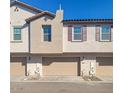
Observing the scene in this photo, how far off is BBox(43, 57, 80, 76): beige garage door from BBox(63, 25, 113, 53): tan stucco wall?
0.95m

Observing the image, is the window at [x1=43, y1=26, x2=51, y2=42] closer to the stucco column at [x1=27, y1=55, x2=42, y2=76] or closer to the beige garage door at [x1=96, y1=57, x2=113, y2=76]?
the stucco column at [x1=27, y1=55, x2=42, y2=76]

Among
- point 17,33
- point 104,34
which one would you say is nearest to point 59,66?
point 17,33

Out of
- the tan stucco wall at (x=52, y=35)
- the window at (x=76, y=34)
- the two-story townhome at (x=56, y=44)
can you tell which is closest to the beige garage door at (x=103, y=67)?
the two-story townhome at (x=56, y=44)

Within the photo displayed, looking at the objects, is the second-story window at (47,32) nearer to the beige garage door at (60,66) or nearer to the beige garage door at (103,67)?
the beige garage door at (60,66)

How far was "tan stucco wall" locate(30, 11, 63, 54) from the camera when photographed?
14.1 meters

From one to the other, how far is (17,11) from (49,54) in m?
3.70

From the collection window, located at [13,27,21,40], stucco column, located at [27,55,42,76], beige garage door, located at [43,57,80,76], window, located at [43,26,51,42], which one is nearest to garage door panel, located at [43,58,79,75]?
beige garage door, located at [43,57,80,76]

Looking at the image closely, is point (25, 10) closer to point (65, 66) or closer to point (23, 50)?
point (23, 50)

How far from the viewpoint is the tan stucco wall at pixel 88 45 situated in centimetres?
1455

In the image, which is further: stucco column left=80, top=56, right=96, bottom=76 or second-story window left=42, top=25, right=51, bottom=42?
stucco column left=80, top=56, right=96, bottom=76

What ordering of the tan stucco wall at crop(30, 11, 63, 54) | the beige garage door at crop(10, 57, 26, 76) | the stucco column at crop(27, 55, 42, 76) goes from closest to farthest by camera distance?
the tan stucco wall at crop(30, 11, 63, 54) → the stucco column at crop(27, 55, 42, 76) → the beige garage door at crop(10, 57, 26, 76)

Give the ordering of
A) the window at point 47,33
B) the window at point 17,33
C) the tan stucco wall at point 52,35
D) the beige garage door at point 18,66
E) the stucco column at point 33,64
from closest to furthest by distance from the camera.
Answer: the tan stucco wall at point 52,35 < the window at point 47,33 < the window at point 17,33 < the stucco column at point 33,64 < the beige garage door at point 18,66
